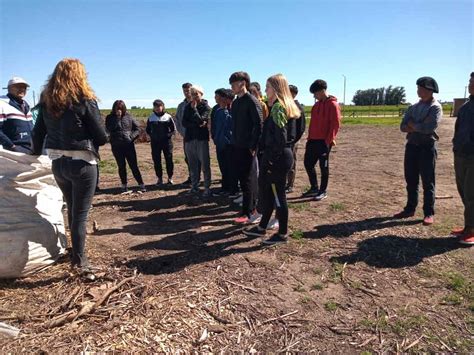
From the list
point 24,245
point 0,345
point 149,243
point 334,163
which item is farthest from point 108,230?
point 334,163

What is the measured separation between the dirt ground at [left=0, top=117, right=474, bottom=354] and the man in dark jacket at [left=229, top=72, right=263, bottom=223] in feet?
2.25

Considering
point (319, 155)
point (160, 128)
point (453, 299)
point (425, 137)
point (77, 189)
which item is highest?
point (160, 128)

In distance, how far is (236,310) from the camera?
10.6ft

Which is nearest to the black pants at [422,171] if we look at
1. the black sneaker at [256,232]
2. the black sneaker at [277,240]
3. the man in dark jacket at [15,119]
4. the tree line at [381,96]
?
the black sneaker at [277,240]

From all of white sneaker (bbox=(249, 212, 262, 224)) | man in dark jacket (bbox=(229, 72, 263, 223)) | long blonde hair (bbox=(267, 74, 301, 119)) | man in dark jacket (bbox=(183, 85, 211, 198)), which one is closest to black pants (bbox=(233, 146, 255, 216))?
man in dark jacket (bbox=(229, 72, 263, 223))

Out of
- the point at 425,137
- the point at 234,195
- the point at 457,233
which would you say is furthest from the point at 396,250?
the point at 234,195

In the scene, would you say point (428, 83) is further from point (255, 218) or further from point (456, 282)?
point (255, 218)

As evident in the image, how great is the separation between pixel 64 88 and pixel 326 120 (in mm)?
4278

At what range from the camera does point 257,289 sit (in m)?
3.57

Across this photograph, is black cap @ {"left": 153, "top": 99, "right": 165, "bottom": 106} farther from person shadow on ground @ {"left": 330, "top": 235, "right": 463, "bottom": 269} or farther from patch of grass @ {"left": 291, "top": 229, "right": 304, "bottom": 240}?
person shadow on ground @ {"left": 330, "top": 235, "right": 463, "bottom": 269}

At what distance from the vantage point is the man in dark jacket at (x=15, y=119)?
4465 mm

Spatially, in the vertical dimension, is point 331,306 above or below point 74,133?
below

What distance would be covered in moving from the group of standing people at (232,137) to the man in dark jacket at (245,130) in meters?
0.01

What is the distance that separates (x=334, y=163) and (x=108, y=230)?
7666 mm
